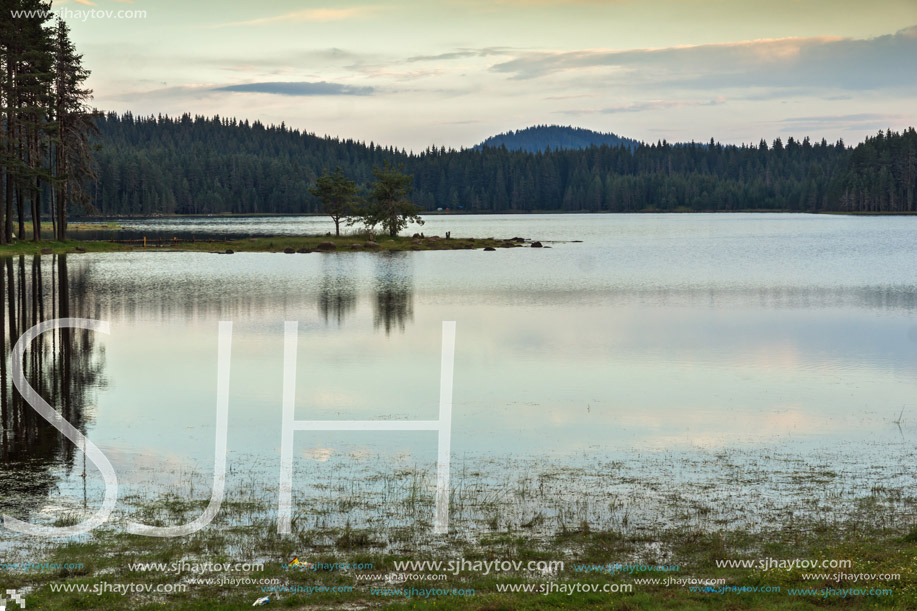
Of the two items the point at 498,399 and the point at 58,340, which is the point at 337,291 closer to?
the point at 58,340

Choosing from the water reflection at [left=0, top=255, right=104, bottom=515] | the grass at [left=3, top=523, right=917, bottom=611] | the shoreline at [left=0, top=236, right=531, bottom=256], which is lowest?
the water reflection at [left=0, top=255, right=104, bottom=515]

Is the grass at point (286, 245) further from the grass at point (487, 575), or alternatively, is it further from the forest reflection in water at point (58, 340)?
the grass at point (487, 575)

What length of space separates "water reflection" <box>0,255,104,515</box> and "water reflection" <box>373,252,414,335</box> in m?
12.4

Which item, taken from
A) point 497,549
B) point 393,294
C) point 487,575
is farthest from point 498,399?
point 393,294

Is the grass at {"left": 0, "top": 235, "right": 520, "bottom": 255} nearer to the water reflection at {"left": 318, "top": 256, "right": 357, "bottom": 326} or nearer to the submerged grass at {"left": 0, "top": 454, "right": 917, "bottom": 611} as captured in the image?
the water reflection at {"left": 318, "top": 256, "right": 357, "bottom": 326}

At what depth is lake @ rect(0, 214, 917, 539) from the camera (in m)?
15.1

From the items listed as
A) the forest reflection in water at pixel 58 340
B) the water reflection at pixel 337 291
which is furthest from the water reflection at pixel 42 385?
the water reflection at pixel 337 291

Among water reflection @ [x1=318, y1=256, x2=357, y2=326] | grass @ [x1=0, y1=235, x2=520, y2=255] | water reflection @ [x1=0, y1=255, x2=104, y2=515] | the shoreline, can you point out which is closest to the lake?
water reflection @ [x1=0, y1=255, x2=104, y2=515]

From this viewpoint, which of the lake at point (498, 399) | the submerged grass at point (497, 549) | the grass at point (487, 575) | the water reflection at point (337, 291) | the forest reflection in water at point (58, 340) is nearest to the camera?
the grass at point (487, 575)

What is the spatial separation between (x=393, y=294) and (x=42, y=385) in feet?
94.0

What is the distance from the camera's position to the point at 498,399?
23.6 meters

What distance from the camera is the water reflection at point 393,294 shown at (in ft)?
131

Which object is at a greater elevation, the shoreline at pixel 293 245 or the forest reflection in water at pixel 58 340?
the shoreline at pixel 293 245

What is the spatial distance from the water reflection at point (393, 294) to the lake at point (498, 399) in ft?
1.33
